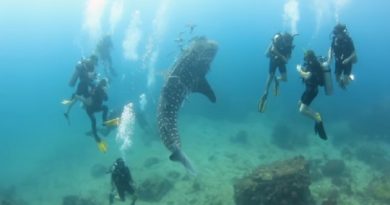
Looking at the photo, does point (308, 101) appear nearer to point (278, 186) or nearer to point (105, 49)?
point (278, 186)

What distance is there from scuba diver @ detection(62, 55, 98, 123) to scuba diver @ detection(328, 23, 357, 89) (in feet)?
30.0

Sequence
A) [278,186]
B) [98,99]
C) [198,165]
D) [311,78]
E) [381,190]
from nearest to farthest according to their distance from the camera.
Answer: [311,78] → [278,186] → [98,99] → [381,190] → [198,165]

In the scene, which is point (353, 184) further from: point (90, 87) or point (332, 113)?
point (332, 113)

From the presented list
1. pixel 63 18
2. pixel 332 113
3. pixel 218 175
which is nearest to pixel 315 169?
pixel 218 175

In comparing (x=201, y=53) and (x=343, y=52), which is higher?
(x=201, y=53)

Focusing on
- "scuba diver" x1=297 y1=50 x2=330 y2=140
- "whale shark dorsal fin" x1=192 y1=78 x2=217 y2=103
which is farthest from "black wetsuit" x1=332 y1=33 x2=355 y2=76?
"whale shark dorsal fin" x1=192 y1=78 x2=217 y2=103

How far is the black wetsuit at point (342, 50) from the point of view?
12.5 meters

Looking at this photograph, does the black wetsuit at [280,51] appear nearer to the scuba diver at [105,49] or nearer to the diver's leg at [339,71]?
the diver's leg at [339,71]

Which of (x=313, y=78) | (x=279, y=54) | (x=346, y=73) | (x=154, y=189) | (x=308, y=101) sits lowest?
(x=154, y=189)

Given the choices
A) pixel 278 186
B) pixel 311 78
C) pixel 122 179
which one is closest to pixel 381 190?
pixel 278 186

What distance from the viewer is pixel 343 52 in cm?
1269

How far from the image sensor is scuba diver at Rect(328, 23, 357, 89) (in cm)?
1246

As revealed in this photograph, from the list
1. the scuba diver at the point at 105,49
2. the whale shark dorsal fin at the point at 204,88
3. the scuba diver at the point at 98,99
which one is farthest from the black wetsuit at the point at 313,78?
the scuba diver at the point at 105,49

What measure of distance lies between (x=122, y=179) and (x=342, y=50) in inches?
319
